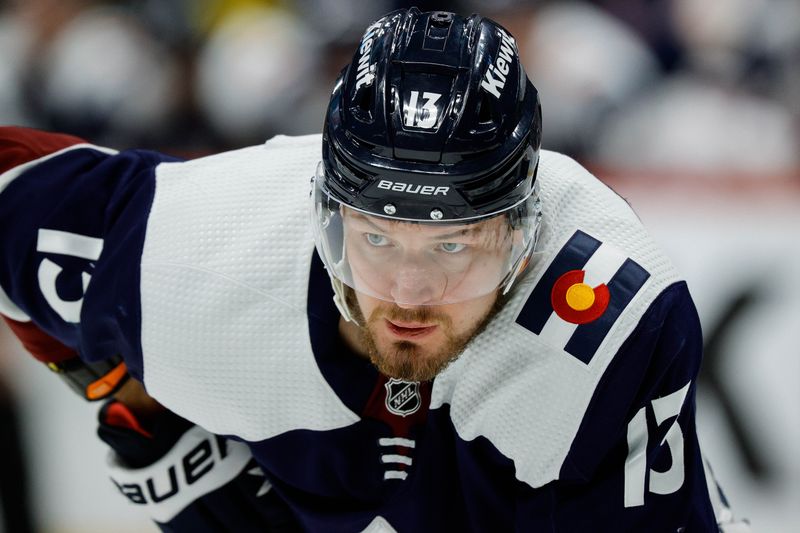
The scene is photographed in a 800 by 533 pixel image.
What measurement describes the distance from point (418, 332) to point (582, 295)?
0.77 feet

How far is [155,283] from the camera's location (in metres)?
1.70

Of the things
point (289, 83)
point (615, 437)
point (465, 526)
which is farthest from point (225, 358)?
point (289, 83)

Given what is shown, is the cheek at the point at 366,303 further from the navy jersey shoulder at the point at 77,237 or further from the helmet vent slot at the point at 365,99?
the navy jersey shoulder at the point at 77,237

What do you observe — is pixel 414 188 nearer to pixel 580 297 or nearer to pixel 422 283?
pixel 422 283

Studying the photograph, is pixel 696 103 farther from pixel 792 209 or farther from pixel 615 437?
pixel 615 437

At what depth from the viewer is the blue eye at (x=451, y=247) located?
1.54 meters

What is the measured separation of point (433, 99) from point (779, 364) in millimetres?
1656

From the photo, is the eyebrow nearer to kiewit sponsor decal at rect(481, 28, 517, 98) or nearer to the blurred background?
kiewit sponsor decal at rect(481, 28, 517, 98)

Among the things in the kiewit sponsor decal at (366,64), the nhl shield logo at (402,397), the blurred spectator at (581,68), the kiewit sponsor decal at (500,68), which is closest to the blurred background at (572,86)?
the blurred spectator at (581,68)

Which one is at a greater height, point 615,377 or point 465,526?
point 615,377

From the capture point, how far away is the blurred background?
3166 mm

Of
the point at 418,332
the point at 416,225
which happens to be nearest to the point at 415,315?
the point at 418,332

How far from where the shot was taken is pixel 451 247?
1.54 m

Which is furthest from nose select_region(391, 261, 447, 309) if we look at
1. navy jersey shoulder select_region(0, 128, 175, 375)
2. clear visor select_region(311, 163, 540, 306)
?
navy jersey shoulder select_region(0, 128, 175, 375)
